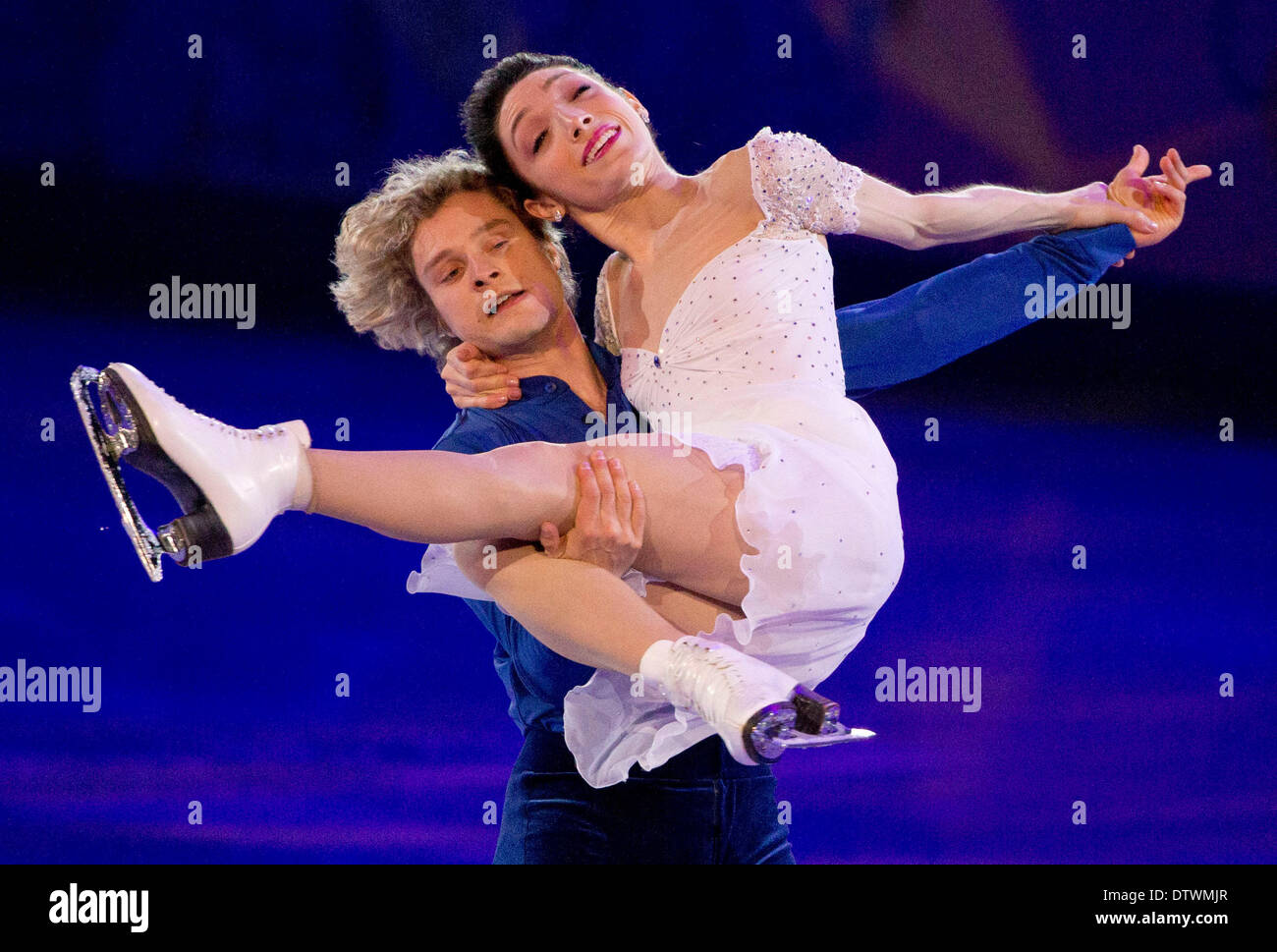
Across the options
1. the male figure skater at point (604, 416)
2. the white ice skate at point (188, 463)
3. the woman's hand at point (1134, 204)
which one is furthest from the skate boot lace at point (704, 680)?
the woman's hand at point (1134, 204)

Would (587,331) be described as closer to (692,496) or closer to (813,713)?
(692,496)

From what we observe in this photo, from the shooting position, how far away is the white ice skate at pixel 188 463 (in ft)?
6.35

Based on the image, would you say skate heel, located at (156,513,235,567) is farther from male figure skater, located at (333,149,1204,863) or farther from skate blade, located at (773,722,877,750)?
skate blade, located at (773,722,877,750)

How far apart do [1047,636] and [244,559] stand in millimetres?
1950

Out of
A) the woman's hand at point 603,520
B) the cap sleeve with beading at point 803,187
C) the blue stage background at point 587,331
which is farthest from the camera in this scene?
the blue stage background at point 587,331

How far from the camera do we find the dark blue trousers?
2.55 m

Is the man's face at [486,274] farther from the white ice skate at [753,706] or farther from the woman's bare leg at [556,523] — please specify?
the white ice skate at [753,706]

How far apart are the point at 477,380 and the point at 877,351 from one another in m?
0.80

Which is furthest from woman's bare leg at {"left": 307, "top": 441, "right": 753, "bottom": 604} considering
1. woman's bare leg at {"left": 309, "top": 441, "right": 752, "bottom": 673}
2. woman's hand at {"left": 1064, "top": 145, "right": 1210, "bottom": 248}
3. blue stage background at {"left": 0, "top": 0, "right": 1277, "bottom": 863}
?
blue stage background at {"left": 0, "top": 0, "right": 1277, "bottom": 863}

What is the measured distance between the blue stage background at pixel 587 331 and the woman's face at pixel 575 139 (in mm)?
736

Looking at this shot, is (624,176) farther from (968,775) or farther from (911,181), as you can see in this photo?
(968,775)

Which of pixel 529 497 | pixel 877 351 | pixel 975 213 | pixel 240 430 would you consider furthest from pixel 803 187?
pixel 240 430

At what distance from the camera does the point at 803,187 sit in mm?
2475

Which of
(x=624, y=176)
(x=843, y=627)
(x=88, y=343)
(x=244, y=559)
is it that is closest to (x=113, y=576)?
(x=244, y=559)
